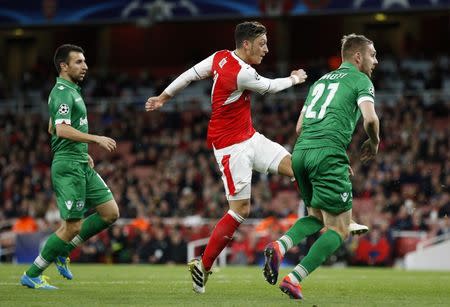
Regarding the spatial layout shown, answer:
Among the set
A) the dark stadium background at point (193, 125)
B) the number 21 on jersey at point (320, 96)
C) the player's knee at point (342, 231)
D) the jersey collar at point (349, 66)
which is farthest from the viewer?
the dark stadium background at point (193, 125)

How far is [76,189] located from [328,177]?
3112mm

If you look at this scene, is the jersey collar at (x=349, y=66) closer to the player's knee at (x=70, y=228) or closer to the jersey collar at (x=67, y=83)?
the jersey collar at (x=67, y=83)

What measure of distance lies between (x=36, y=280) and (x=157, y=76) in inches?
1104

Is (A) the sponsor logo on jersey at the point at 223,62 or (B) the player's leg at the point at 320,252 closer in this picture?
(B) the player's leg at the point at 320,252

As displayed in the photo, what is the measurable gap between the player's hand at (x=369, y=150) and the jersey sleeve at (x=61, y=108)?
125 inches

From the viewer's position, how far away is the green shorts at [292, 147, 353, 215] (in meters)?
8.95

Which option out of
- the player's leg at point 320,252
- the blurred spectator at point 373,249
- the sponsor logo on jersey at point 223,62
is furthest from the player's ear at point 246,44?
the blurred spectator at point 373,249

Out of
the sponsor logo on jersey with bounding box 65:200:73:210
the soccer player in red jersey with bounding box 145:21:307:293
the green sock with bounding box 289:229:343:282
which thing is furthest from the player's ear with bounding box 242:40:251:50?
the sponsor logo on jersey with bounding box 65:200:73:210

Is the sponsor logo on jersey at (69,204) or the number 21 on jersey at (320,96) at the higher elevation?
the number 21 on jersey at (320,96)

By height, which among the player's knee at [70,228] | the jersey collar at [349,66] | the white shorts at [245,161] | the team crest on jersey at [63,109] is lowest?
the player's knee at [70,228]

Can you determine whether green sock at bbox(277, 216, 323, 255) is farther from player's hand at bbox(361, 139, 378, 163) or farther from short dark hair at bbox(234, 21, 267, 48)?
short dark hair at bbox(234, 21, 267, 48)

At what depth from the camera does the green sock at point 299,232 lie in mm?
9102

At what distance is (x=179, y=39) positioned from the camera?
39.8 meters

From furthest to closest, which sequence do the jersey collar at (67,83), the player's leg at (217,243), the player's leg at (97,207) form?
the player's leg at (97,207) < the jersey collar at (67,83) < the player's leg at (217,243)
